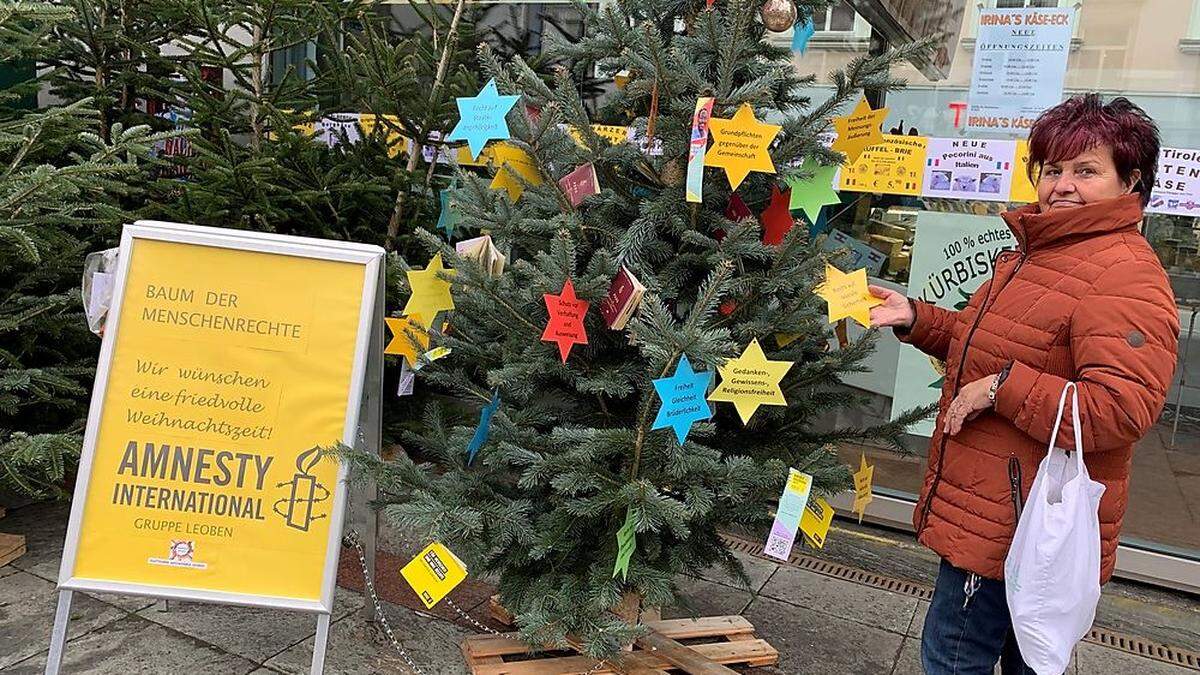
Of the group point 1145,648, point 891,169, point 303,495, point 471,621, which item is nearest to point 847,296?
point 303,495

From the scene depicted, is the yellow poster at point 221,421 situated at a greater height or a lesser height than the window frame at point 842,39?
lesser

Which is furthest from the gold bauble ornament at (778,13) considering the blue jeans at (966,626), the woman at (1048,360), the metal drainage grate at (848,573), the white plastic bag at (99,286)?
the metal drainage grate at (848,573)

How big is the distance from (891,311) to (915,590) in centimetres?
205

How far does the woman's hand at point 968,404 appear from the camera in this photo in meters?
2.11

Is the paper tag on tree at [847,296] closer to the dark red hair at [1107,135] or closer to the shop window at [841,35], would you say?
the dark red hair at [1107,135]

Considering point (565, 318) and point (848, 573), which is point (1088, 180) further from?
point (848, 573)

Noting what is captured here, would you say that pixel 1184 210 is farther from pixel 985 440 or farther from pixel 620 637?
pixel 620 637

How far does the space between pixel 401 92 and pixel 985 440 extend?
288 centimetres

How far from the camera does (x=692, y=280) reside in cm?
267

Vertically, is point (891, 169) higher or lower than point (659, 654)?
higher

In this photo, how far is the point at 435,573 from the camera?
256cm

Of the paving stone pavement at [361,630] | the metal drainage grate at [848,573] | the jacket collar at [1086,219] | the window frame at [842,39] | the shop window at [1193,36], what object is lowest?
the metal drainage grate at [848,573]

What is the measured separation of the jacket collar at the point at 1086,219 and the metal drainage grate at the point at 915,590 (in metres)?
1.73

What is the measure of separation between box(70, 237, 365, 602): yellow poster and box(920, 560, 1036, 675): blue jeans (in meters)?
1.77
